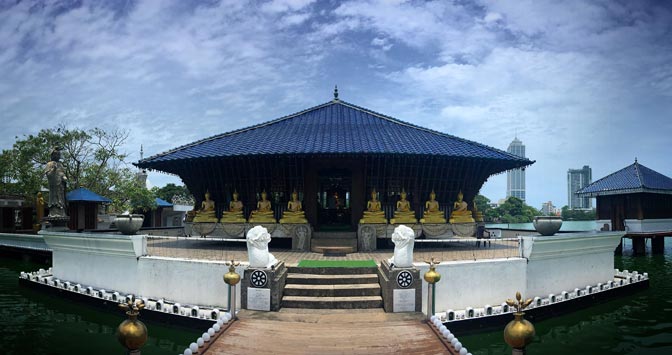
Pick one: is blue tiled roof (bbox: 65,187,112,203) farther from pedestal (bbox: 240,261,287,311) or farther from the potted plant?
pedestal (bbox: 240,261,287,311)

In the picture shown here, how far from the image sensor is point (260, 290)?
9953mm

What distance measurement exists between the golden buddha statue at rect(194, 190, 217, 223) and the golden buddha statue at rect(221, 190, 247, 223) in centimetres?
63

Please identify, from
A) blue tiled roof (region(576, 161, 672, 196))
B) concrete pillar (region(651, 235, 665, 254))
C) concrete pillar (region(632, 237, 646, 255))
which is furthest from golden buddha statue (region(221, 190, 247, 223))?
concrete pillar (region(651, 235, 665, 254))

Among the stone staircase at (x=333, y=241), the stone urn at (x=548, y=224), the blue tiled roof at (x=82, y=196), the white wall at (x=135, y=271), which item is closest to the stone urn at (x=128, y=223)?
the white wall at (x=135, y=271)

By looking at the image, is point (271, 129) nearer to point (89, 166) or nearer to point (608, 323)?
point (608, 323)

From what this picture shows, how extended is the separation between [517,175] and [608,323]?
19203 cm

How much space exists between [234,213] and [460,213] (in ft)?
30.6

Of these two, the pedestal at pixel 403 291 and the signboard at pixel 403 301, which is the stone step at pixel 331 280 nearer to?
the pedestal at pixel 403 291

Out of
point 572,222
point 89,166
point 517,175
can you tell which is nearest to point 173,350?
point 89,166

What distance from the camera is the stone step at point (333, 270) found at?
38.4 ft

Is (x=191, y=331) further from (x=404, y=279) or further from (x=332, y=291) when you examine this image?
(x=404, y=279)

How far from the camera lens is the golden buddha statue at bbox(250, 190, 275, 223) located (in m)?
17.3

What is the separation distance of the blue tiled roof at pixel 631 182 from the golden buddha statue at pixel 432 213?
19.4 meters

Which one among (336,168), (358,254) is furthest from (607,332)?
(336,168)
